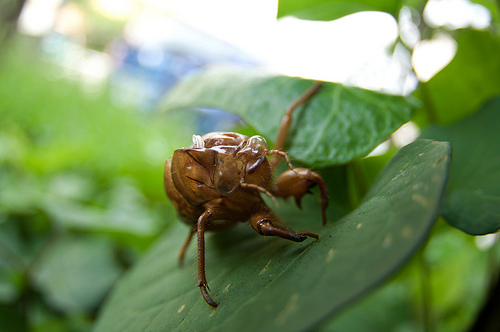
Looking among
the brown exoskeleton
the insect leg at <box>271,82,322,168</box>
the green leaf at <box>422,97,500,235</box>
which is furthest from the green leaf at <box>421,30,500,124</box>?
the brown exoskeleton

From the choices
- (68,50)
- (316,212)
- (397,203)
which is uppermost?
(397,203)

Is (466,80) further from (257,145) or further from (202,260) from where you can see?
(202,260)

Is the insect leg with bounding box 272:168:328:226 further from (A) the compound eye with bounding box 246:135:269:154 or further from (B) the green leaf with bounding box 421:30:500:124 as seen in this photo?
(B) the green leaf with bounding box 421:30:500:124

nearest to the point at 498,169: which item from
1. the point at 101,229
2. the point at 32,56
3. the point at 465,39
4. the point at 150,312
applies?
the point at 465,39

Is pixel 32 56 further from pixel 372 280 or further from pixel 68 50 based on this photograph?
pixel 372 280

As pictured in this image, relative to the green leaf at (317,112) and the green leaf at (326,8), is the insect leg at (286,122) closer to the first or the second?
the green leaf at (317,112)

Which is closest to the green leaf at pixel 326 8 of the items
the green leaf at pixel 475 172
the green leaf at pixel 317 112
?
the green leaf at pixel 317 112
